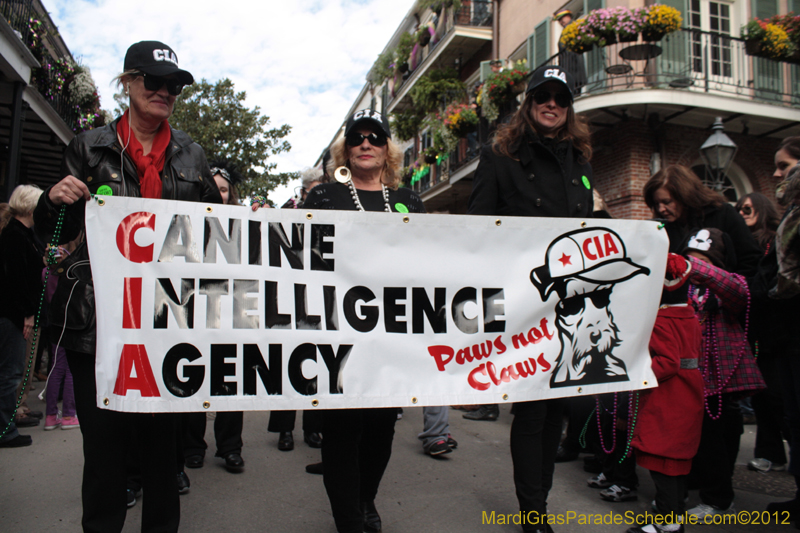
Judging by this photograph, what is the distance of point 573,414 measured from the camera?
421 centimetres

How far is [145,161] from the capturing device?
2.39 m

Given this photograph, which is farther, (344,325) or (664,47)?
(664,47)

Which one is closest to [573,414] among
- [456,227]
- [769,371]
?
[769,371]

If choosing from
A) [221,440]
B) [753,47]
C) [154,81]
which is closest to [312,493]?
[221,440]

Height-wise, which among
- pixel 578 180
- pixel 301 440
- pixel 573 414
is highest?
pixel 578 180

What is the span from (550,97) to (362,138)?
101cm

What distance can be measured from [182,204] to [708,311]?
113 inches

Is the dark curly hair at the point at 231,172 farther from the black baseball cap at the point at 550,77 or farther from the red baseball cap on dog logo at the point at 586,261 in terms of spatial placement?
the red baseball cap on dog logo at the point at 586,261

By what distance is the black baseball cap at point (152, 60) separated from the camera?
2.30 meters

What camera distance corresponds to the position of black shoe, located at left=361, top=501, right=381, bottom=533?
275 cm

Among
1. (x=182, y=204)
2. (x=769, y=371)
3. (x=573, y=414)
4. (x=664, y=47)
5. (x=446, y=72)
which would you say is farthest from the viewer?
(x=446, y=72)

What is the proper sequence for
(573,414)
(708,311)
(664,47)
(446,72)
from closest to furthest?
(708,311)
(573,414)
(664,47)
(446,72)

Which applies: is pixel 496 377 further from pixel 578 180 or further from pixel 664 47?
pixel 664 47

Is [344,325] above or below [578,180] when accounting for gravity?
below
